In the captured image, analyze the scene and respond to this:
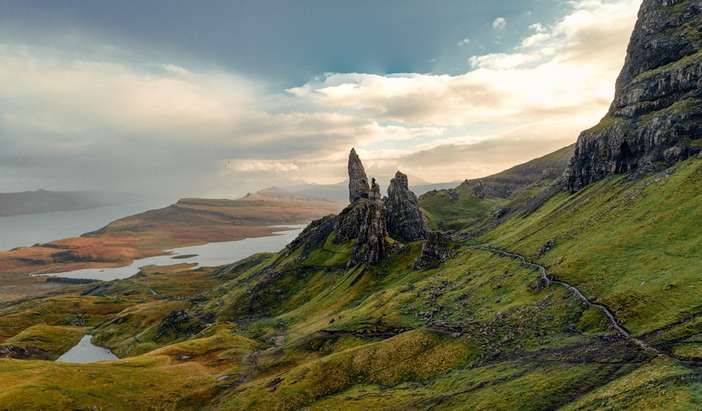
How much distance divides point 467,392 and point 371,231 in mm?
129999

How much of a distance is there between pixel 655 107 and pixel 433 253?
109399 millimetres

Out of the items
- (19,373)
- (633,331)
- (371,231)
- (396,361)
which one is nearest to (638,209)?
(633,331)

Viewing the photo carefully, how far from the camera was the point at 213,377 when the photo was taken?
93.4 m

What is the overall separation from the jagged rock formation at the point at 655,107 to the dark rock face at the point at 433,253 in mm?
73175

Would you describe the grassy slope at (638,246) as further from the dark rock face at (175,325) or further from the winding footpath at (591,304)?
the dark rock face at (175,325)

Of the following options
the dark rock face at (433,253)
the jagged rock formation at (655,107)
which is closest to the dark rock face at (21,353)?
the dark rock face at (433,253)

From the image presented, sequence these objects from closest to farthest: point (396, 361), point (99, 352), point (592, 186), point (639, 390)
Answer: point (639, 390), point (396, 361), point (592, 186), point (99, 352)

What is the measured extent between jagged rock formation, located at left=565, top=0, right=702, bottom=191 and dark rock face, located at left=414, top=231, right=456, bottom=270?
73.2m

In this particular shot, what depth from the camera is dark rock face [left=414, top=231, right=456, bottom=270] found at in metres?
150

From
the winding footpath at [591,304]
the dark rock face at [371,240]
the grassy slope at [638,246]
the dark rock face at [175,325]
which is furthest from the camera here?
the dark rock face at [371,240]

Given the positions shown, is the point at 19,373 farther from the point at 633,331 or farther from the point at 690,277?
the point at 690,277

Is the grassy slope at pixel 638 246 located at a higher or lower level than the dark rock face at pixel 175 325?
higher

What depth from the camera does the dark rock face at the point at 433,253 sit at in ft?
490

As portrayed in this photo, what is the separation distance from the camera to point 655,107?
159m
